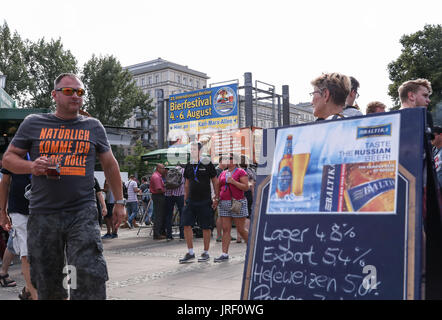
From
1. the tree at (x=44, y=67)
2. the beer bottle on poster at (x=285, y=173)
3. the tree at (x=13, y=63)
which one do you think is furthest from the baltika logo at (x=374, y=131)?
the tree at (x=44, y=67)

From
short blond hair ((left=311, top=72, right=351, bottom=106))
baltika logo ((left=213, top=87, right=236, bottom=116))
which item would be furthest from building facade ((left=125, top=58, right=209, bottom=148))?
short blond hair ((left=311, top=72, right=351, bottom=106))

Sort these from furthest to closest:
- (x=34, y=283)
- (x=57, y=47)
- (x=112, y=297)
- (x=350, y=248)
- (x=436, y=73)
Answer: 1. (x=57, y=47)
2. (x=436, y=73)
3. (x=112, y=297)
4. (x=34, y=283)
5. (x=350, y=248)

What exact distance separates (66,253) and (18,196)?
2.18 meters

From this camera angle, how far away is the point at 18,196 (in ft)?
16.3

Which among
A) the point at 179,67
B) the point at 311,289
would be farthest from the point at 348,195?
the point at 179,67

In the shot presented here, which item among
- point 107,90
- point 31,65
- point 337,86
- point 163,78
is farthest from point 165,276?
point 163,78

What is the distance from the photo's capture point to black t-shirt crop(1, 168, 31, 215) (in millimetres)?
4961

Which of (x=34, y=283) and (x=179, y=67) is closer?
(x=34, y=283)

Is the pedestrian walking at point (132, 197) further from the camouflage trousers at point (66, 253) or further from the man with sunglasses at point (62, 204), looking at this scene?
the camouflage trousers at point (66, 253)

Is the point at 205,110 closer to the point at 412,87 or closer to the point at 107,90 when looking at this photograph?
the point at 412,87

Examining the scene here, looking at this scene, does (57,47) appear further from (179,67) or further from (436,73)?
(179,67)
